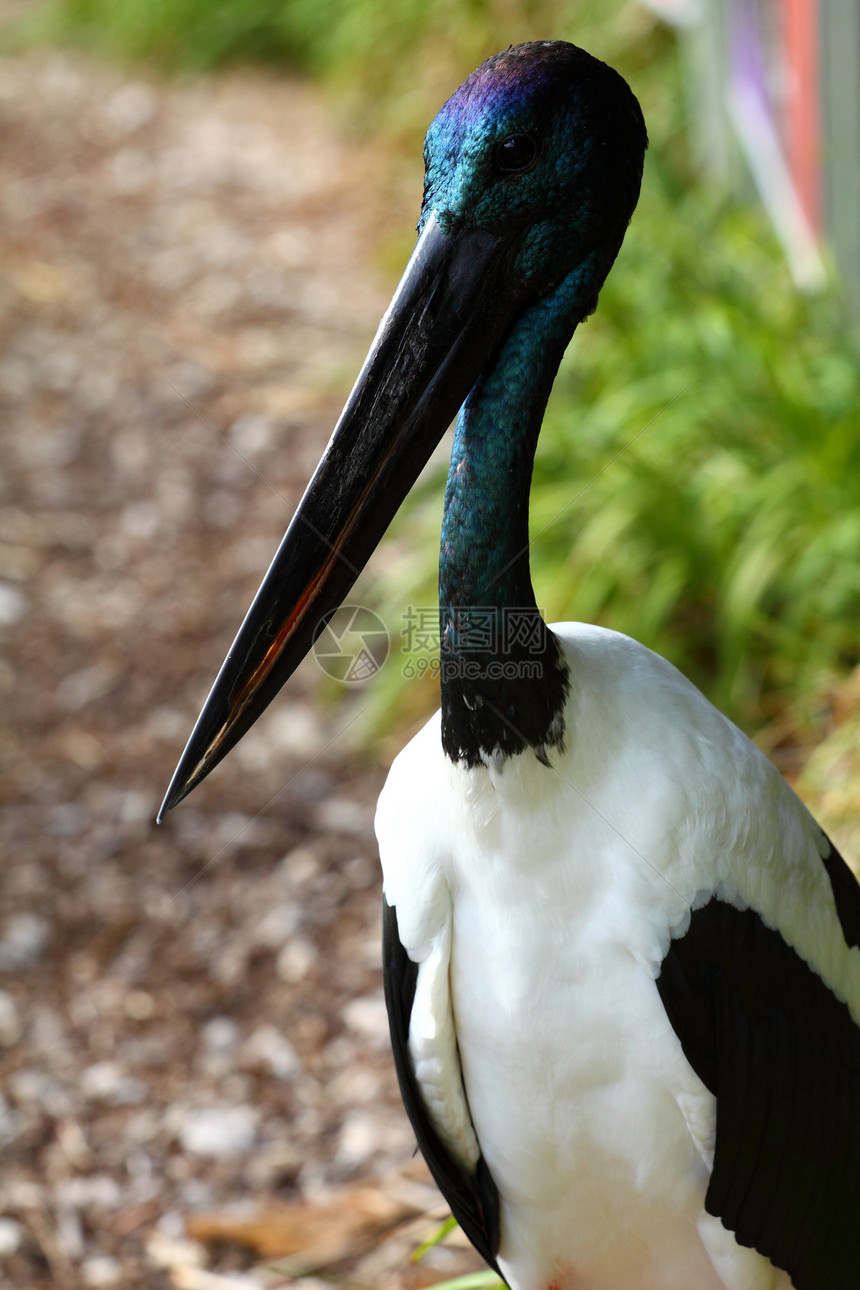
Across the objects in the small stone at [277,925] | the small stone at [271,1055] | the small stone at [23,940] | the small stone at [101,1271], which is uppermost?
the small stone at [23,940]

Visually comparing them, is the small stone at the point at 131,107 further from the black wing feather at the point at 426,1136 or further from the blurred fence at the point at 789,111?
the black wing feather at the point at 426,1136

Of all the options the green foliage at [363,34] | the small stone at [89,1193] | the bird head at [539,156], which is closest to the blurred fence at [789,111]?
the green foliage at [363,34]

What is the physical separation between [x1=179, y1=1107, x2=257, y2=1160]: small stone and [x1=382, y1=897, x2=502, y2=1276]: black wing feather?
1019 mm

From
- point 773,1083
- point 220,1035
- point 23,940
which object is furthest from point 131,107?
point 773,1083

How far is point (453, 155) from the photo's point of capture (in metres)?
1.49

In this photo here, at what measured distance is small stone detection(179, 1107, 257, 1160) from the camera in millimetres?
2957

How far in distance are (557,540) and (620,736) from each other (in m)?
2.21

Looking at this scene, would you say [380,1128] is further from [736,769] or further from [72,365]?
[72,365]

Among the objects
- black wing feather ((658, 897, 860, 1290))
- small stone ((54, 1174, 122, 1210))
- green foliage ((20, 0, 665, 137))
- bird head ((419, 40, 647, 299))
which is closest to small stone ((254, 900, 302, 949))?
small stone ((54, 1174, 122, 1210))

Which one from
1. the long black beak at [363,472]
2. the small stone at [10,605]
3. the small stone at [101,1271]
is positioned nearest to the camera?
the long black beak at [363,472]

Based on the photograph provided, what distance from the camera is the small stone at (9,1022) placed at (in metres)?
3.21

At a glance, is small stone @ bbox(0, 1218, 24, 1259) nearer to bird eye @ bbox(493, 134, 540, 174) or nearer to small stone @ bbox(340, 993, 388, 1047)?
small stone @ bbox(340, 993, 388, 1047)

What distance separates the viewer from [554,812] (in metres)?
1.64

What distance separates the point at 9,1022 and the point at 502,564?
2263 mm
